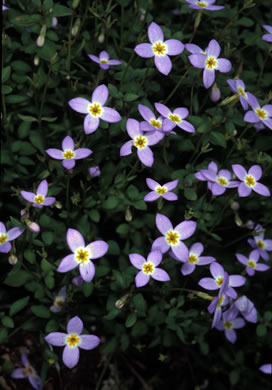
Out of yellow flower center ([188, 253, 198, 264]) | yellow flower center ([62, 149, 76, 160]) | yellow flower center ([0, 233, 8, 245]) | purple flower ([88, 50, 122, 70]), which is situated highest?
purple flower ([88, 50, 122, 70])

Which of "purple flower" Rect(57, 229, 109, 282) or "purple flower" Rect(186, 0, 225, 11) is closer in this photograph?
"purple flower" Rect(57, 229, 109, 282)

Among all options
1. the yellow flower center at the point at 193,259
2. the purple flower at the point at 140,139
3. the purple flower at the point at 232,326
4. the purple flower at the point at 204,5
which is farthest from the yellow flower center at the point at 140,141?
the purple flower at the point at 232,326

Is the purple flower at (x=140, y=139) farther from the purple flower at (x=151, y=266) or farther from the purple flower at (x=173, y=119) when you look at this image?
the purple flower at (x=151, y=266)

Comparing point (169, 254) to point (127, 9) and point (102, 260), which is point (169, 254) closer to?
point (102, 260)

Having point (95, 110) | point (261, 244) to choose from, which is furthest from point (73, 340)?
point (261, 244)

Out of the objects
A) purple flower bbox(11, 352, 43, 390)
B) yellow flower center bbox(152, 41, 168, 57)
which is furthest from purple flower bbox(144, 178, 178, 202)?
purple flower bbox(11, 352, 43, 390)

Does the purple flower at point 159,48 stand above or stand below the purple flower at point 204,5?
below

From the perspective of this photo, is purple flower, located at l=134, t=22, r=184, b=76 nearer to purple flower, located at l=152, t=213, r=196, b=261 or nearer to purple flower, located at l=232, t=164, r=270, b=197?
purple flower, located at l=232, t=164, r=270, b=197
